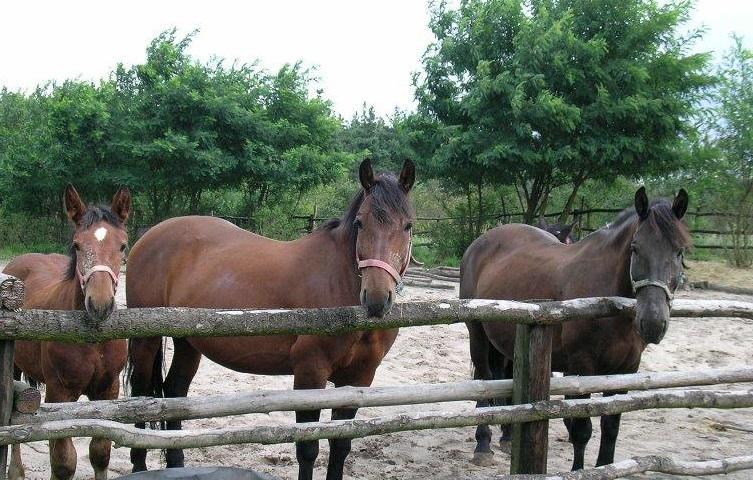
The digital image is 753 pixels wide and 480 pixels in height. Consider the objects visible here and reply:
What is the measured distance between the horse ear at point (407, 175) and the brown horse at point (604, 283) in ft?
4.41

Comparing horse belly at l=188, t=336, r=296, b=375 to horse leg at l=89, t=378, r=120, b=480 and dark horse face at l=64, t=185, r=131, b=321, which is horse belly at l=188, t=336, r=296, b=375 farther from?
dark horse face at l=64, t=185, r=131, b=321

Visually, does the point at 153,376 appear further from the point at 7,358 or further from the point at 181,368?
the point at 7,358

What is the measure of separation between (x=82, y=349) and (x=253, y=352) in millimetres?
909

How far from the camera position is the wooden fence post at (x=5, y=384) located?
2.12 meters

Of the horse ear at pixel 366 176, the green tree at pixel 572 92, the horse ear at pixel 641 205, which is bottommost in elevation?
the horse ear at pixel 641 205

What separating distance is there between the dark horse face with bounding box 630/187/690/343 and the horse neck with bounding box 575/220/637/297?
0.16m

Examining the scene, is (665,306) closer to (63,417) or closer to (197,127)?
(63,417)

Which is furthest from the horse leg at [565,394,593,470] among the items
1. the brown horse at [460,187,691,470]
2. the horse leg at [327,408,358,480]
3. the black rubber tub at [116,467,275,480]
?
the black rubber tub at [116,467,275,480]

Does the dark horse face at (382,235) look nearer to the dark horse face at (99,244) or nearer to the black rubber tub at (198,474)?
the black rubber tub at (198,474)

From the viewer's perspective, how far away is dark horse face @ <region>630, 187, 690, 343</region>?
3114 mm

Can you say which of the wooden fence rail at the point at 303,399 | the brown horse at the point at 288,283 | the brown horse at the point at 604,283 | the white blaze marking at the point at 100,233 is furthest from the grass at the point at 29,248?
the wooden fence rail at the point at 303,399

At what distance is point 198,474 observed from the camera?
2000mm

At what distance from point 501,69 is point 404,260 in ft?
43.6

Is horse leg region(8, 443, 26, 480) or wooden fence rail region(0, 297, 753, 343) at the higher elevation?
wooden fence rail region(0, 297, 753, 343)
